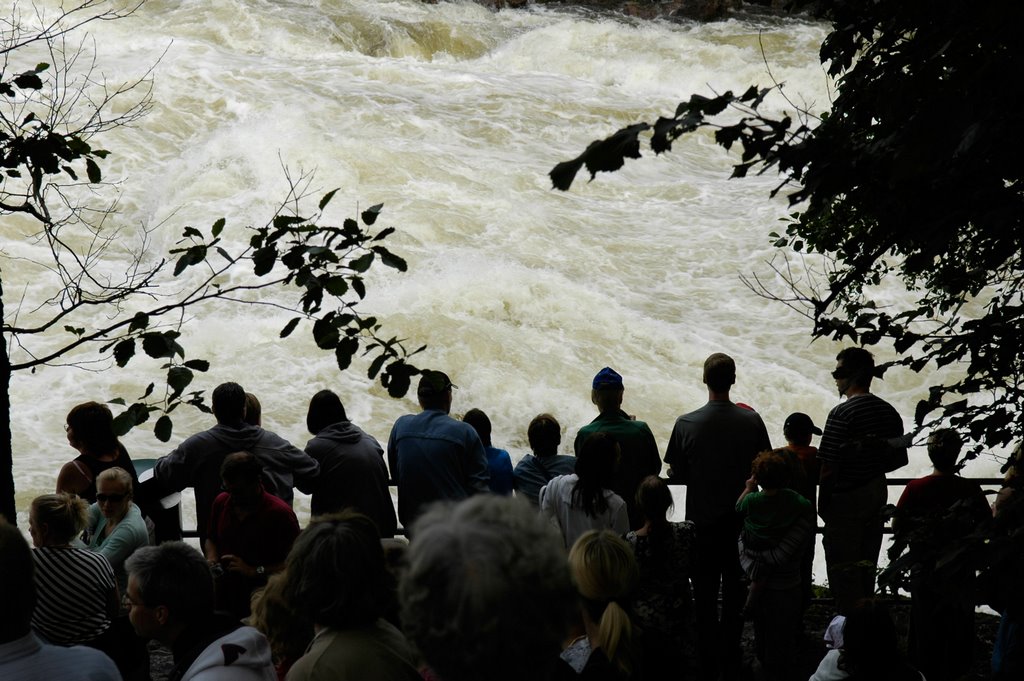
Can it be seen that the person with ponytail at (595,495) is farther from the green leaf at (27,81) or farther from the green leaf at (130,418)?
the green leaf at (27,81)

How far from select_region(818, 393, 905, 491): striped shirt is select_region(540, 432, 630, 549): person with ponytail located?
128 cm

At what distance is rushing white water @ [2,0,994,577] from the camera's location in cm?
1266

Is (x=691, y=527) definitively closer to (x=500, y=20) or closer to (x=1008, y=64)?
(x=1008, y=64)

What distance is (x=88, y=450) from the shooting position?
507cm

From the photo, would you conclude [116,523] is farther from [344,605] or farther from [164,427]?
[344,605]

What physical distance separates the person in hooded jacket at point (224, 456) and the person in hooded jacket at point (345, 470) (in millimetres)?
129

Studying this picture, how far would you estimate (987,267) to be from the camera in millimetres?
3334

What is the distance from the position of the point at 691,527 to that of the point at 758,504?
752 millimetres

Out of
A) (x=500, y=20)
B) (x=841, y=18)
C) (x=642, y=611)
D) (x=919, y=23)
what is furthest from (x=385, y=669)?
(x=500, y=20)

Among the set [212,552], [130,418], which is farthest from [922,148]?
[212,552]

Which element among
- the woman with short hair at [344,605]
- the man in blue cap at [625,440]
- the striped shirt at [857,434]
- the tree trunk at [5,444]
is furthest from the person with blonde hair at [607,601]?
the striped shirt at [857,434]

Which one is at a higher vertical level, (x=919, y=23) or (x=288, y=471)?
(x=919, y=23)

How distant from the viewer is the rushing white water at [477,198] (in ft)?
41.5

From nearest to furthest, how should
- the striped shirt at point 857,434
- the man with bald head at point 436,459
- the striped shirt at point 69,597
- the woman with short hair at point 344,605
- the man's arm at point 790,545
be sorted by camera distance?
the woman with short hair at point 344,605, the striped shirt at point 69,597, the man's arm at point 790,545, the man with bald head at point 436,459, the striped shirt at point 857,434
